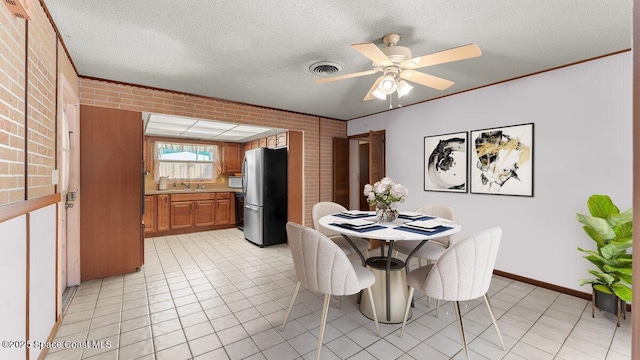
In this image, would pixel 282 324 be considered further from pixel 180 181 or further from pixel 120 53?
pixel 180 181

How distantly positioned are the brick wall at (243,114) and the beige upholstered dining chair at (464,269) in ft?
10.6

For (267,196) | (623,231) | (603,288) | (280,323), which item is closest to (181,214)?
(267,196)

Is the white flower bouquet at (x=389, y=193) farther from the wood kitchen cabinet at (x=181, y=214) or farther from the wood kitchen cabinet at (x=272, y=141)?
the wood kitchen cabinet at (x=181, y=214)

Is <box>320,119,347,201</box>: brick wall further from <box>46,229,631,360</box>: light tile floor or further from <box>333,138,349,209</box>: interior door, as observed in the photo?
<box>46,229,631,360</box>: light tile floor

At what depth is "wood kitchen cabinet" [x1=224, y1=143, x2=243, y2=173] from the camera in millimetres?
6500

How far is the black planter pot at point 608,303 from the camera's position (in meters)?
2.19

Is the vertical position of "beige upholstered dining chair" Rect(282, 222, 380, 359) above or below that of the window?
below

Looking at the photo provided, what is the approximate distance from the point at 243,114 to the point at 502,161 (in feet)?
11.4

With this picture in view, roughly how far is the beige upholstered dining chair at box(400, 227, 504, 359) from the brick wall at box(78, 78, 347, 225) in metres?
3.22

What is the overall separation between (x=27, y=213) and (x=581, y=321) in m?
3.91

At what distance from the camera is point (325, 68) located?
267cm

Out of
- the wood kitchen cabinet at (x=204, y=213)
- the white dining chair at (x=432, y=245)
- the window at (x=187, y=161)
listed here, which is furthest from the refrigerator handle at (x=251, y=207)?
the white dining chair at (x=432, y=245)

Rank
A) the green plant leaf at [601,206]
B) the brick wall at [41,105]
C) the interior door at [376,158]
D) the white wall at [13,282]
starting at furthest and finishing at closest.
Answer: the interior door at [376,158] → the green plant leaf at [601,206] → the brick wall at [41,105] → the white wall at [13,282]

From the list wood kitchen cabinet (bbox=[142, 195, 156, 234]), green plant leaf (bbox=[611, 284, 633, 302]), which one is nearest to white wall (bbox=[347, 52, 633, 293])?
green plant leaf (bbox=[611, 284, 633, 302])
